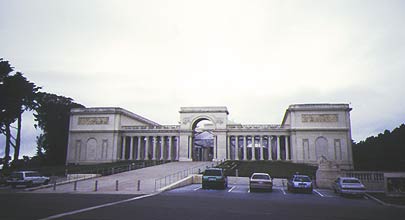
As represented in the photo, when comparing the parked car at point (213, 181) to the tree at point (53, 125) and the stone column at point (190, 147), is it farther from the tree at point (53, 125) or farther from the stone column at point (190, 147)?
the tree at point (53, 125)

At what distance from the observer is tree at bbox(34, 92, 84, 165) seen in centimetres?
6412

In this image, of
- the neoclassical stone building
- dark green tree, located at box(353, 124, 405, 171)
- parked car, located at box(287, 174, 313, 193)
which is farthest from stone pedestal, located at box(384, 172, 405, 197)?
the neoclassical stone building

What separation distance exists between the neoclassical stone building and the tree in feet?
5.97

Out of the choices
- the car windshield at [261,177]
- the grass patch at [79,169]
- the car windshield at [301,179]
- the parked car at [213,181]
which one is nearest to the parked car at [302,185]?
the car windshield at [301,179]

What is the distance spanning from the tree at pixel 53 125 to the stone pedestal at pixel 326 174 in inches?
2049

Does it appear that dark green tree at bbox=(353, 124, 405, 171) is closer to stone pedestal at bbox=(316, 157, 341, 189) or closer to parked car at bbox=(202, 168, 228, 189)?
stone pedestal at bbox=(316, 157, 341, 189)

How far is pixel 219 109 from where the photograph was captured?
6931 centimetres

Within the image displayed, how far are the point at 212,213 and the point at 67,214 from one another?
5624mm

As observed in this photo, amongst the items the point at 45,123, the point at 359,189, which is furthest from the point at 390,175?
the point at 45,123

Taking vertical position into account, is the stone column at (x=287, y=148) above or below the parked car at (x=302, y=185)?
above

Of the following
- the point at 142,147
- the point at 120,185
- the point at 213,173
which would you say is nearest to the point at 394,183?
the point at 213,173

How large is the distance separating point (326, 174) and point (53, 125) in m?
56.5

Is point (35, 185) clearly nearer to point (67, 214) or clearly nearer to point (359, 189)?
point (67, 214)

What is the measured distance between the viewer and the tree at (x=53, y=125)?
64.1m
